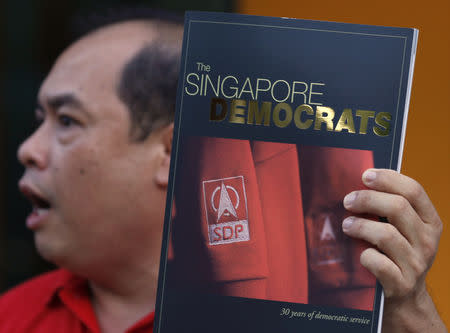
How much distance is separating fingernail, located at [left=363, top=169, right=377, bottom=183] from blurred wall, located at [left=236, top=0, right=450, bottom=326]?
1134 mm

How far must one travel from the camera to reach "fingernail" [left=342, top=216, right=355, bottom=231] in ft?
3.74

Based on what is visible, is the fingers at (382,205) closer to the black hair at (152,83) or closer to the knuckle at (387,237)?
the knuckle at (387,237)

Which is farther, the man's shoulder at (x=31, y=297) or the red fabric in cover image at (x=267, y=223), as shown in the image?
the man's shoulder at (x=31, y=297)

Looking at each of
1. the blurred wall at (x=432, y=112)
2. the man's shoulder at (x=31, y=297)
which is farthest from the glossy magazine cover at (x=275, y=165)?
the blurred wall at (x=432, y=112)

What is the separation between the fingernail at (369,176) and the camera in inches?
44.8

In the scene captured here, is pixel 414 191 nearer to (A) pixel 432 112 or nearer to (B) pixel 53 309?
(A) pixel 432 112

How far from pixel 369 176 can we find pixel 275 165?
0.19 meters

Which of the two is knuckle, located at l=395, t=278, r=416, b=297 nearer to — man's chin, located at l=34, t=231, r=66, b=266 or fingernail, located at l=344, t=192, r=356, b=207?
fingernail, located at l=344, t=192, r=356, b=207

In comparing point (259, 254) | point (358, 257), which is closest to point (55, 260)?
point (259, 254)

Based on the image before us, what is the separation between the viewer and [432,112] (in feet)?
7.16

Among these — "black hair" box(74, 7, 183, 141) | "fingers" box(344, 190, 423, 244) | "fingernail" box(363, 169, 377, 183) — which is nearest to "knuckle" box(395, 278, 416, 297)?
"fingers" box(344, 190, 423, 244)

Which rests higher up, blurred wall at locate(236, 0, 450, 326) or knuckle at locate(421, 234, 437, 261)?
blurred wall at locate(236, 0, 450, 326)

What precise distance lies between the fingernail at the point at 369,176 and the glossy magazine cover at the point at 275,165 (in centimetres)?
2

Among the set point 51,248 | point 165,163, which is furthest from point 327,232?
point 51,248
